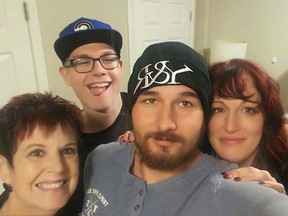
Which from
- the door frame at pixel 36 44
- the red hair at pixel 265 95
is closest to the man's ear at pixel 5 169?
→ the red hair at pixel 265 95

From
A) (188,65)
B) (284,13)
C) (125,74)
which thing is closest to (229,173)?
(188,65)

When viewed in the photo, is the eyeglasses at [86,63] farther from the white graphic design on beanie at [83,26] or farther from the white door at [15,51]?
the white door at [15,51]

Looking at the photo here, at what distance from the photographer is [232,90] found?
0.91m

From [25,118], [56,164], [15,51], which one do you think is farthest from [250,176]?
[15,51]

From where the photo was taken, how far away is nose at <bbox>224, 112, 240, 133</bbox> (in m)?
0.94

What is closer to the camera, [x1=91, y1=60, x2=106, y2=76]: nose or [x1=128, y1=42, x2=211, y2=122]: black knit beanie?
[x1=128, y1=42, x2=211, y2=122]: black knit beanie

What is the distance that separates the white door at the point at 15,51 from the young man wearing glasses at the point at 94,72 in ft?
1.69

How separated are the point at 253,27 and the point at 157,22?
4.89 ft

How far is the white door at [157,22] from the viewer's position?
2.58 m

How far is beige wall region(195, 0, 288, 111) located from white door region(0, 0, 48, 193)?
8.87 feet

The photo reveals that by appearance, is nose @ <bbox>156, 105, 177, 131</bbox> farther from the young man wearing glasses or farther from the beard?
the young man wearing glasses

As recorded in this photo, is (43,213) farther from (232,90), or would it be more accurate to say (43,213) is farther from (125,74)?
(125,74)

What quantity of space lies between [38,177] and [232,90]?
2.44 ft

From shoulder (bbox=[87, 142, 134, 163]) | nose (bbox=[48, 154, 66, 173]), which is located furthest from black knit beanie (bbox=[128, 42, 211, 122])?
nose (bbox=[48, 154, 66, 173])
